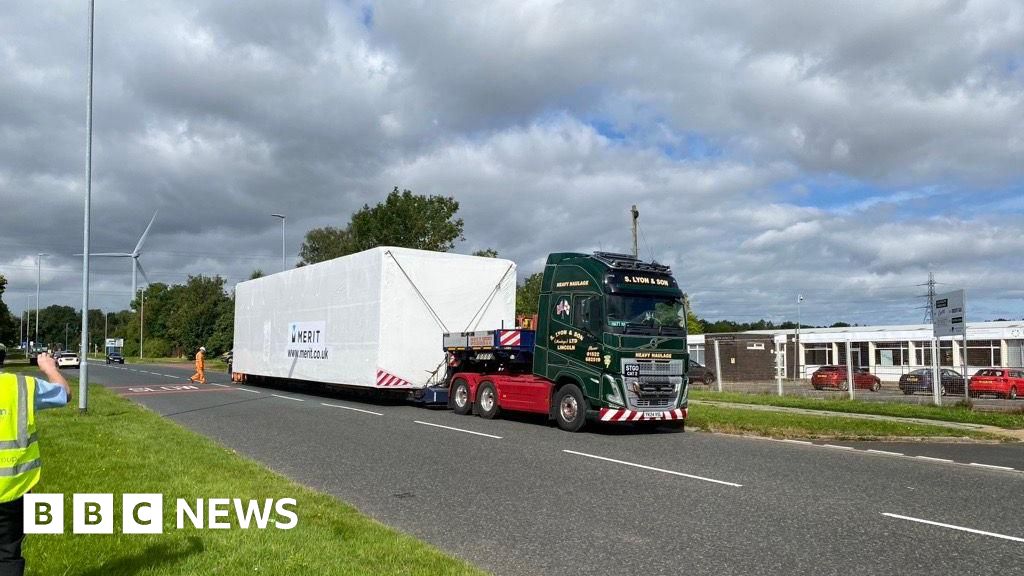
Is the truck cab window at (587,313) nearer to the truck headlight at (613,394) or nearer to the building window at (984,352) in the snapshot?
the truck headlight at (613,394)

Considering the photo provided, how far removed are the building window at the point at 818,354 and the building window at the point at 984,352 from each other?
8.40 metres

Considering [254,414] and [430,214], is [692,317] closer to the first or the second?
[430,214]

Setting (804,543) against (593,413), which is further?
(593,413)

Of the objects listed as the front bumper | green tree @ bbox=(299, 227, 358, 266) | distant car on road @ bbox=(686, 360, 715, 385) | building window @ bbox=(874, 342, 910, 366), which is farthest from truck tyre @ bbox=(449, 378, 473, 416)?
green tree @ bbox=(299, 227, 358, 266)

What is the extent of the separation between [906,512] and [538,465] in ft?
15.4

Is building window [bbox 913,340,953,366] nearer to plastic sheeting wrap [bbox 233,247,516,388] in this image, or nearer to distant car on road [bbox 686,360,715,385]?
distant car on road [bbox 686,360,715,385]

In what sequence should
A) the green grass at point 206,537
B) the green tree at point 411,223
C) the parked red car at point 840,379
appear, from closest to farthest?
the green grass at point 206,537 < the parked red car at point 840,379 < the green tree at point 411,223

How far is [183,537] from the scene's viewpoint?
628cm

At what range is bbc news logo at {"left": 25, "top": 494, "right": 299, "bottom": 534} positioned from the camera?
657cm

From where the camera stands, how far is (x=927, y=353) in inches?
1602

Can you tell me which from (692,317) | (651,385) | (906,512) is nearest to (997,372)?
(651,385)

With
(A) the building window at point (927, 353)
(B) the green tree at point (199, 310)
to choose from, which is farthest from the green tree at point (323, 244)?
(A) the building window at point (927, 353)

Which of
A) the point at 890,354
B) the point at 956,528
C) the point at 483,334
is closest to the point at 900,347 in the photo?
the point at 890,354

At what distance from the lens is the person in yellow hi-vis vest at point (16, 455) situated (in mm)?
3895
